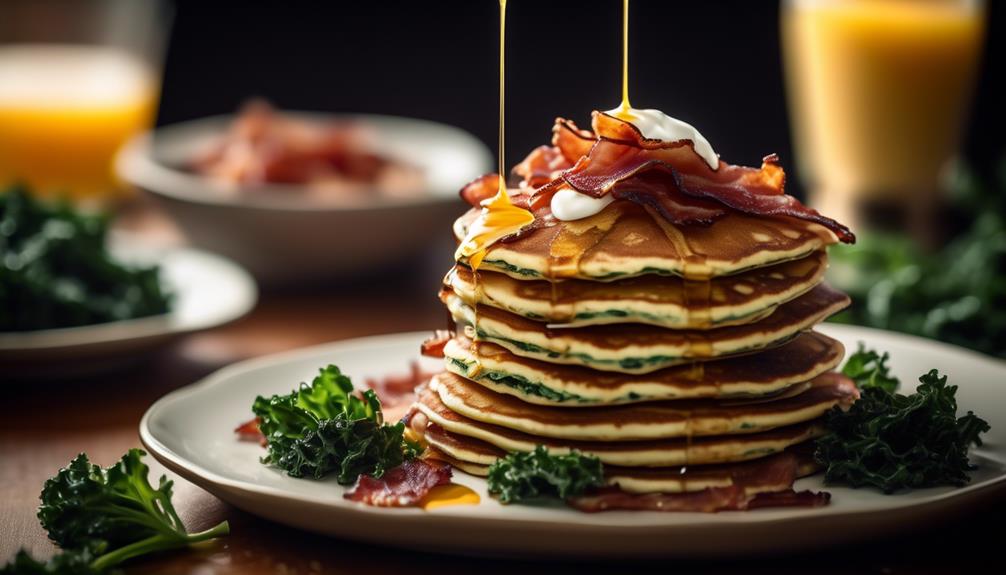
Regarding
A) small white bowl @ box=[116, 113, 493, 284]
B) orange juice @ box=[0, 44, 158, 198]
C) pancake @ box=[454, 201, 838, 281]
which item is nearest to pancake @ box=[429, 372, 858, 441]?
pancake @ box=[454, 201, 838, 281]

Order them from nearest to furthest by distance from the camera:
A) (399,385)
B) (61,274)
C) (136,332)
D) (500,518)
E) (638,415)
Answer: (500,518)
(638,415)
(399,385)
(136,332)
(61,274)

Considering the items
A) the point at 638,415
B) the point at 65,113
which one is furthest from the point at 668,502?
the point at 65,113

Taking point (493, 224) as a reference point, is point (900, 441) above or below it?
below

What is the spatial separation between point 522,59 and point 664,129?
205 inches

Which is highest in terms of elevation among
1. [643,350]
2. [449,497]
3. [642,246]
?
[642,246]

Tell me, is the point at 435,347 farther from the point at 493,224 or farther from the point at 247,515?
the point at 247,515

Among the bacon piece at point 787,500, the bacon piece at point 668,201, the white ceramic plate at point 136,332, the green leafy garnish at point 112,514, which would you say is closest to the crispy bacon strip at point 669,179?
the bacon piece at point 668,201

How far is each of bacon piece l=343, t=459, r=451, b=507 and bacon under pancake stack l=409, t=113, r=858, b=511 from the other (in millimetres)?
83

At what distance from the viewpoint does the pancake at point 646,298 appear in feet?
6.22

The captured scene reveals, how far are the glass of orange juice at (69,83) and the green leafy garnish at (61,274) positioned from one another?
1.66 meters

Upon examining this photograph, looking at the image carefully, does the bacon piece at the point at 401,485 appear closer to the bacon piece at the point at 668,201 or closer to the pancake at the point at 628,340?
the pancake at the point at 628,340

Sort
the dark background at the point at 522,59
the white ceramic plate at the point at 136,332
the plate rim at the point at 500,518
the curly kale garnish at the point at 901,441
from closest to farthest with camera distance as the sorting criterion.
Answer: the plate rim at the point at 500,518 < the curly kale garnish at the point at 901,441 < the white ceramic plate at the point at 136,332 < the dark background at the point at 522,59

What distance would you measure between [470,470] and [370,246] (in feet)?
7.33

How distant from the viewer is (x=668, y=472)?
1914mm
